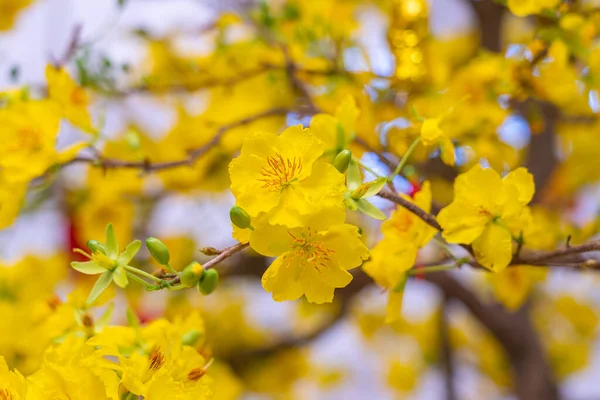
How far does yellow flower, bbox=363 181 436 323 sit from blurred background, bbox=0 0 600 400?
4.7 inches

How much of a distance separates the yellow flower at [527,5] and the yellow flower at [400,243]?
0.20m

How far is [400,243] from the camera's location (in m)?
0.39

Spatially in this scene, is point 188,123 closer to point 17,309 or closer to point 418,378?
point 17,309

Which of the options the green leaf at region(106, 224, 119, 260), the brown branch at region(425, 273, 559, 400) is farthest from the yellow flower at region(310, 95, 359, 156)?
the brown branch at region(425, 273, 559, 400)

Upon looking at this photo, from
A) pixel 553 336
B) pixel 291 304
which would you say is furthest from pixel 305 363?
pixel 553 336

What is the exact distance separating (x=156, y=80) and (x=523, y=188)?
22.1 inches

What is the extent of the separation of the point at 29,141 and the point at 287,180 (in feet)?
0.94

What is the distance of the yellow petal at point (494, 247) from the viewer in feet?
1.15

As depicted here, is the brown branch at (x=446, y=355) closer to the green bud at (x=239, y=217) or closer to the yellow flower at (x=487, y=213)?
the yellow flower at (x=487, y=213)

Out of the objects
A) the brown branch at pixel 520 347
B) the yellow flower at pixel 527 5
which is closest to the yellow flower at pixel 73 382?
the yellow flower at pixel 527 5

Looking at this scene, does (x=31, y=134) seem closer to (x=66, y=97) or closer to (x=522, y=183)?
(x=66, y=97)

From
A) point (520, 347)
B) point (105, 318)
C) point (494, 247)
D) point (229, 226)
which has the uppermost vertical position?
point (494, 247)

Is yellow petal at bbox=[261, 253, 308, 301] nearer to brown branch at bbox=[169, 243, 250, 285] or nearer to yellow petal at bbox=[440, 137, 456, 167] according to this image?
brown branch at bbox=[169, 243, 250, 285]

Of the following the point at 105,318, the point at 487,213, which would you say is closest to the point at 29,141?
the point at 105,318
